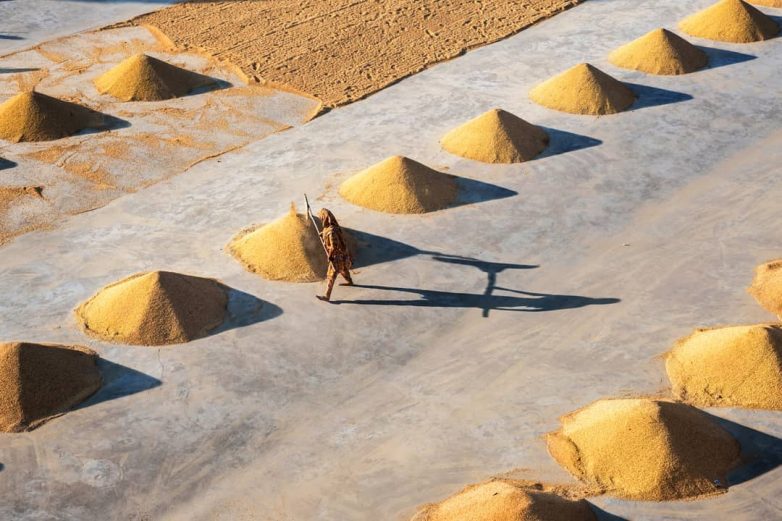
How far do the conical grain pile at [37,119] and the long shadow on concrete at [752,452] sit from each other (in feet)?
44.6

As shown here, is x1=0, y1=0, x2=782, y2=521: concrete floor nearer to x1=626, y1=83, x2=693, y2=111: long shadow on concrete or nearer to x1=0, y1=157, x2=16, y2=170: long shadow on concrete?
x1=626, y1=83, x2=693, y2=111: long shadow on concrete

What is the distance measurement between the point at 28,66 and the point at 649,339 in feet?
52.6

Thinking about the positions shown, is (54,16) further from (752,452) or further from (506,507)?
(752,452)

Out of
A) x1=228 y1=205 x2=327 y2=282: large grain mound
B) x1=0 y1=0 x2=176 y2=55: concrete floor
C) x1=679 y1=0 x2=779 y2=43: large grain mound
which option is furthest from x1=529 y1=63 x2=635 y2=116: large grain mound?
x1=0 y1=0 x2=176 y2=55: concrete floor

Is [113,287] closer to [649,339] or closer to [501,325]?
[501,325]

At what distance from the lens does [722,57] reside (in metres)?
21.6

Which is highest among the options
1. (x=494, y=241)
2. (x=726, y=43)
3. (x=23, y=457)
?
(x=726, y=43)

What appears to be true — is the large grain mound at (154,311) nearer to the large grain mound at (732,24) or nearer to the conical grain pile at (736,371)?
the conical grain pile at (736,371)

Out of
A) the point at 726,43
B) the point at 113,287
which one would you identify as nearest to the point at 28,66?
the point at 113,287

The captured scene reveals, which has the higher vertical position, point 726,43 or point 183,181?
point 726,43

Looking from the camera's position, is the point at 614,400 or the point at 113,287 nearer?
the point at 614,400

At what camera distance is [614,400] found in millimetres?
11641

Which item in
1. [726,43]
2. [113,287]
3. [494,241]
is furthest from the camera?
[726,43]

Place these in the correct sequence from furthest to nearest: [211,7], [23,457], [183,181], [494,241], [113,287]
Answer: [211,7] → [183,181] → [494,241] → [113,287] → [23,457]
